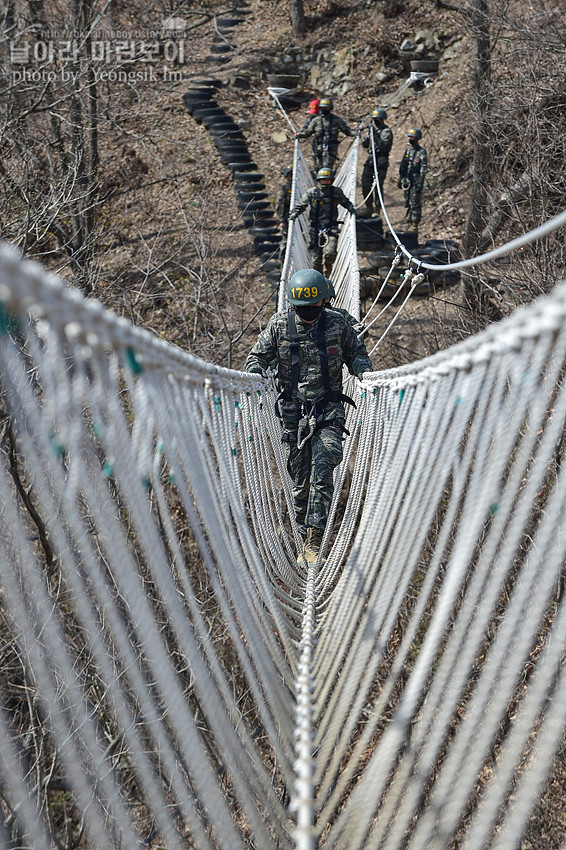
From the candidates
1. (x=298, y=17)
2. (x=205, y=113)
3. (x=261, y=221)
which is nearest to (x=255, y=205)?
(x=261, y=221)

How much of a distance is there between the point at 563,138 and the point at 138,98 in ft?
31.1

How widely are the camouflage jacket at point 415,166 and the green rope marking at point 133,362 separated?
8.21 m

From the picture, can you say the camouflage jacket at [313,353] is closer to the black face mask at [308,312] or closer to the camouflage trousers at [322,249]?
the black face mask at [308,312]

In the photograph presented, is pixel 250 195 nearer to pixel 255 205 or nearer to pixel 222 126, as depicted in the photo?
pixel 255 205

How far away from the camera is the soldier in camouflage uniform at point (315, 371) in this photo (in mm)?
3719

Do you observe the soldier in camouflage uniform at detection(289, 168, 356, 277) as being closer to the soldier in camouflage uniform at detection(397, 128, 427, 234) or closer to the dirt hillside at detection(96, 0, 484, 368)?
the dirt hillside at detection(96, 0, 484, 368)

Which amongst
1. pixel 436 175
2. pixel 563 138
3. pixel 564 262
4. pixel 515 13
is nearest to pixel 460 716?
pixel 564 262

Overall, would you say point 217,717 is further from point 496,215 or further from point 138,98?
point 138,98

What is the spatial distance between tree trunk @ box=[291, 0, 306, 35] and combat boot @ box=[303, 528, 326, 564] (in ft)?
49.0

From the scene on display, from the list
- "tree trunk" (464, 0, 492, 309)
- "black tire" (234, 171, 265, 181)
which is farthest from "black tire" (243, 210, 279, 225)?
"tree trunk" (464, 0, 492, 309)

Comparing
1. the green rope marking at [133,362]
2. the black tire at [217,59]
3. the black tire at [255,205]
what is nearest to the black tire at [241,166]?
the black tire at [255,205]

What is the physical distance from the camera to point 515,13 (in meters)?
11.5

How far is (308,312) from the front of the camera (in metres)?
3.68

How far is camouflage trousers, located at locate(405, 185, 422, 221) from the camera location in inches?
371
